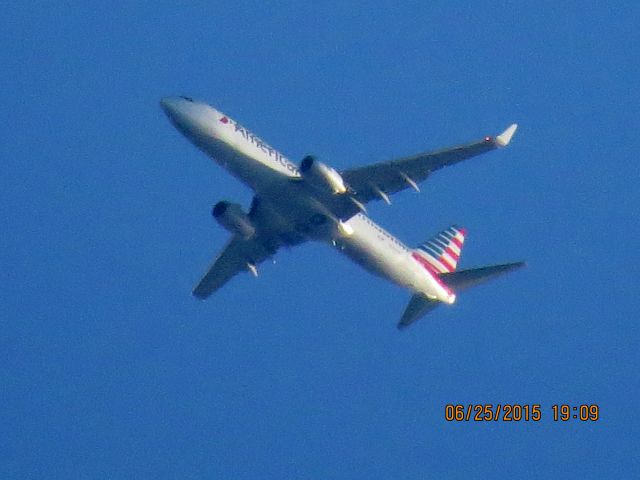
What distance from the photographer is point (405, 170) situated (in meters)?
56.5

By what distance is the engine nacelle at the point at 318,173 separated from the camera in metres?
55.6

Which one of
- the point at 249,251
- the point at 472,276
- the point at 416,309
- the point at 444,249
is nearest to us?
the point at 472,276

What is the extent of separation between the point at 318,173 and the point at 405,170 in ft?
13.5

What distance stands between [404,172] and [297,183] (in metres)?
5.02

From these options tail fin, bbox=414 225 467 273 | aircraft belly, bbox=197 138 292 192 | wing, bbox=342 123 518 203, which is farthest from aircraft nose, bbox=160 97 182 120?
tail fin, bbox=414 225 467 273

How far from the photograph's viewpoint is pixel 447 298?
211 ft

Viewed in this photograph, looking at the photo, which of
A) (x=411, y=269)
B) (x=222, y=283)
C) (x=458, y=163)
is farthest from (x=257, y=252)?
(x=458, y=163)

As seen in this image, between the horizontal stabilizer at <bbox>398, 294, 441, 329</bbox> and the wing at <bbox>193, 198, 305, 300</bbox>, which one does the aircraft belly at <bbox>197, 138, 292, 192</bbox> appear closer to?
the wing at <bbox>193, 198, 305, 300</bbox>

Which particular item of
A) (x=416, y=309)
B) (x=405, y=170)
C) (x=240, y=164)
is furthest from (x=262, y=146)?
(x=416, y=309)

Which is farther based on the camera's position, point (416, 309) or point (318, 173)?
point (416, 309)

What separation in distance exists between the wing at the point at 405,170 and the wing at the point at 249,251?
5353 mm

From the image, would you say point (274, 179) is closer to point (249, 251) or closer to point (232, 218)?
point (232, 218)

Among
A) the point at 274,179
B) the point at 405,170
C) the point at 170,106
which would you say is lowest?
the point at 274,179

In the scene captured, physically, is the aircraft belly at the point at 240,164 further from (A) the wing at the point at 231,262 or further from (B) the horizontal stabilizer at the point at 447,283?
(B) the horizontal stabilizer at the point at 447,283
